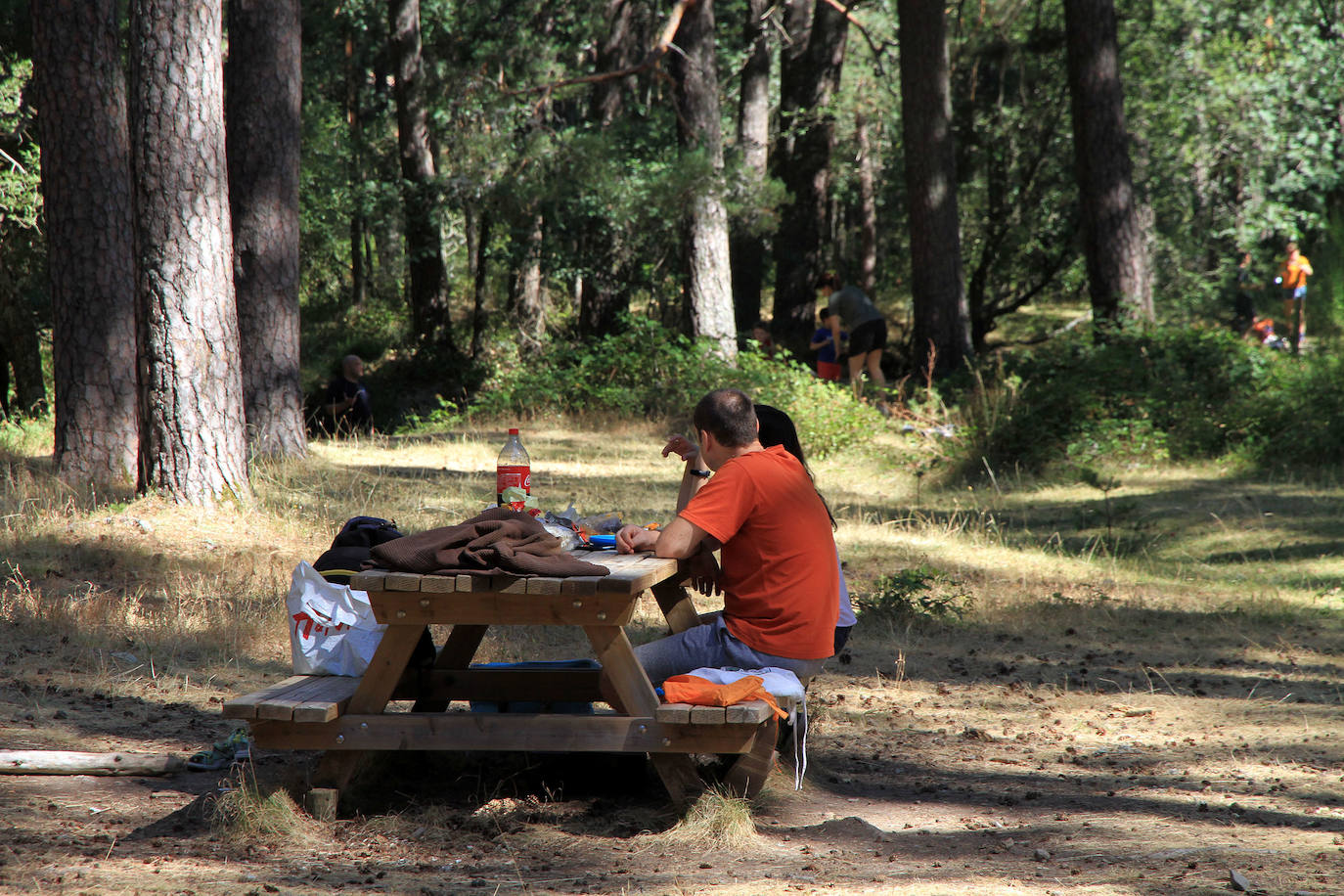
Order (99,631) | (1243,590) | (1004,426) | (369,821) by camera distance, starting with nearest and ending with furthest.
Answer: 1. (369,821)
2. (99,631)
3. (1243,590)
4. (1004,426)

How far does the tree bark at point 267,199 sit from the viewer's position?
11523 mm

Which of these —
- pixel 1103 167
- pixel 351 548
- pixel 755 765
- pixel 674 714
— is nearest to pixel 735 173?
pixel 1103 167

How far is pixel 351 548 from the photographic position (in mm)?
4938

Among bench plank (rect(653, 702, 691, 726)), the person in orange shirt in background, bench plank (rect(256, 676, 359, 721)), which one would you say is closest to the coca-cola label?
bench plank (rect(256, 676, 359, 721))

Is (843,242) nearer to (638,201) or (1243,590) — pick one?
(638,201)

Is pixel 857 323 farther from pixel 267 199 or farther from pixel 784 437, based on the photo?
pixel 784 437

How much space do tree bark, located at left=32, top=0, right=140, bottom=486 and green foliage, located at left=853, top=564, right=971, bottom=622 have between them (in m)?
5.58

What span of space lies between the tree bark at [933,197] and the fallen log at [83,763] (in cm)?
1360

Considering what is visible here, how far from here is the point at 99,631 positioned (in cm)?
648

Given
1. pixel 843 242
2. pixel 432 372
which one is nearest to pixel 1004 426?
pixel 432 372

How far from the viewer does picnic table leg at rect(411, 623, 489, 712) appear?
193 inches

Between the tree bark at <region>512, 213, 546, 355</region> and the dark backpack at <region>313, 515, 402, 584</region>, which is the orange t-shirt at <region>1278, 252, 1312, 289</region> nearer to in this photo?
the tree bark at <region>512, 213, 546, 355</region>

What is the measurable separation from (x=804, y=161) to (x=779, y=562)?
18.9m

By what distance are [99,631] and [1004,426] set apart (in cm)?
919
